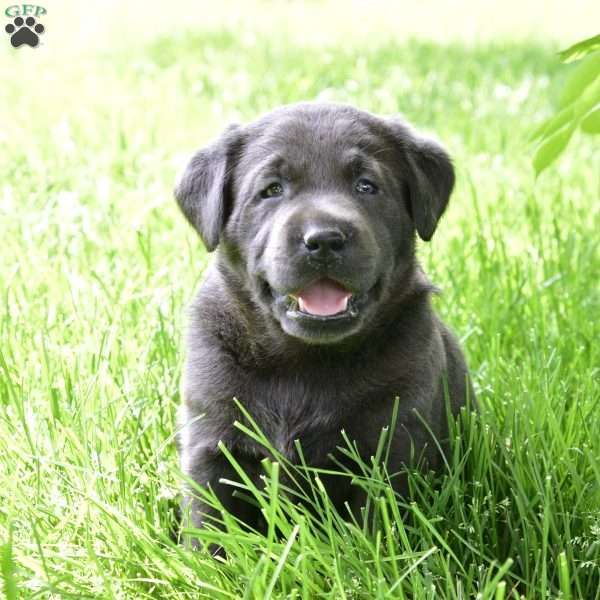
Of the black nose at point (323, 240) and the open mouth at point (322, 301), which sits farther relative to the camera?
the open mouth at point (322, 301)

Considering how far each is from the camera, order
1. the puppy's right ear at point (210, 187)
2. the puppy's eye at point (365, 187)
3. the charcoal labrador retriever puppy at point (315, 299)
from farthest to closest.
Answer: the puppy's right ear at point (210, 187)
the puppy's eye at point (365, 187)
the charcoal labrador retriever puppy at point (315, 299)

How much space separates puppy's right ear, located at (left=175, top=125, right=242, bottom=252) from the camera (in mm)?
3078

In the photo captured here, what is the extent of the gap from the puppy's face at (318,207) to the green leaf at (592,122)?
70 centimetres

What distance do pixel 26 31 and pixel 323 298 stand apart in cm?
568

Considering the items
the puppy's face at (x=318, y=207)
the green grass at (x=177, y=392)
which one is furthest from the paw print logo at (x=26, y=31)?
the puppy's face at (x=318, y=207)

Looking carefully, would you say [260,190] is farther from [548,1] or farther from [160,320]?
[548,1]

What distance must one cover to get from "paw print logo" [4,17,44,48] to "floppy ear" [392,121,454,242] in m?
3.98

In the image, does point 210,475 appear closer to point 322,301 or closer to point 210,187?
point 322,301

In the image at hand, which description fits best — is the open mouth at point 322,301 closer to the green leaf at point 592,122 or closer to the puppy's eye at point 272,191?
the puppy's eye at point 272,191

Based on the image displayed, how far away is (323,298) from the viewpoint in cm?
282

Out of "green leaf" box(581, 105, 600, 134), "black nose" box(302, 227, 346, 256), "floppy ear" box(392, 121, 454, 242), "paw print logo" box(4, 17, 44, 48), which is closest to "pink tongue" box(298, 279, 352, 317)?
"black nose" box(302, 227, 346, 256)

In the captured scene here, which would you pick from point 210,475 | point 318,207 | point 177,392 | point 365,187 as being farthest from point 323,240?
point 177,392

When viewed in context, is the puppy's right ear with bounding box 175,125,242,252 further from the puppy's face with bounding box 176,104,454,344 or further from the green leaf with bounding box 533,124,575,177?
the green leaf with bounding box 533,124,575,177

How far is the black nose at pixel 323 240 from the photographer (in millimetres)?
2666
